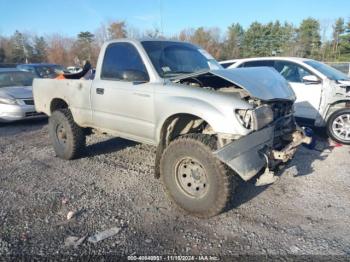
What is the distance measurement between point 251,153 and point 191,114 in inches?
31.5

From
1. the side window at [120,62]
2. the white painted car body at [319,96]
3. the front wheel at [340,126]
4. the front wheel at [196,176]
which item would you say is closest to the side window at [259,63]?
the white painted car body at [319,96]

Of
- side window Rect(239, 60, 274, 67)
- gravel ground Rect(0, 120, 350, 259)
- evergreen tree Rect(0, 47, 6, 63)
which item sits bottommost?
gravel ground Rect(0, 120, 350, 259)

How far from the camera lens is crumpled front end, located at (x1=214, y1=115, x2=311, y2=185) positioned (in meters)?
3.12

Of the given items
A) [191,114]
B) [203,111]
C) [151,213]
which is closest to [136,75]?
[191,114]

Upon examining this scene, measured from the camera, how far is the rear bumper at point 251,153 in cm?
312

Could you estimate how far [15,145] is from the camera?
6656mm

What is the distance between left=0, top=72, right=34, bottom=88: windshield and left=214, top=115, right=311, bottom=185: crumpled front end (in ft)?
28.1

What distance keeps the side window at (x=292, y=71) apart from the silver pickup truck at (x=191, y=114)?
3.10m

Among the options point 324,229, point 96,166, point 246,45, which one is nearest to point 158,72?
point 96,166

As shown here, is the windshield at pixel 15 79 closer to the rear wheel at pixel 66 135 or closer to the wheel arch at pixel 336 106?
the rear wheel at pixel 66 135

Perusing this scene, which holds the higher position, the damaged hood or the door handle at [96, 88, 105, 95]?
the damaged hood

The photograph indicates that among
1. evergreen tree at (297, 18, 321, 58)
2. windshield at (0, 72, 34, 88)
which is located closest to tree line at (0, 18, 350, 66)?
evergreen tree at (297, 18, 321, 58)

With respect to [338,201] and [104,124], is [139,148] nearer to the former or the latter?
[104,124]

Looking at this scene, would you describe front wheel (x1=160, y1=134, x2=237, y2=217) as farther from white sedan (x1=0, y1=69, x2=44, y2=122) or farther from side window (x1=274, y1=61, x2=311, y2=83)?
white sedan (x1=0, y1=69, x2=44, y2=122)
